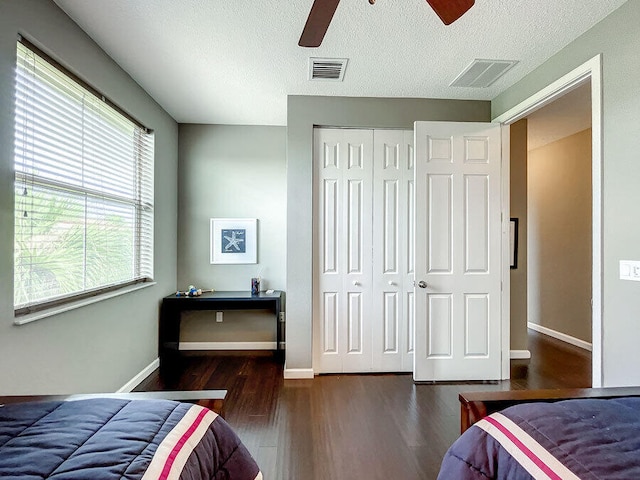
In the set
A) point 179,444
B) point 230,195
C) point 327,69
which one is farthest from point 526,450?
point 230,195

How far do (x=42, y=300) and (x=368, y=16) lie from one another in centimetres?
253

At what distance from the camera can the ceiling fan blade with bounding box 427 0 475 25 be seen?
1.38 metres

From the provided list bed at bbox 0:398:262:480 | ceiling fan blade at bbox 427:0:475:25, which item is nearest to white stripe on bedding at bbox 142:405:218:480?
bed at bbox 0:398:262:480

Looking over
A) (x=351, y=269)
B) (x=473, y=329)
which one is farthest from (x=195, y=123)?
(x=473, y=329)

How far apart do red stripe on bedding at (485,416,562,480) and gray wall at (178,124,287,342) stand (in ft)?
10.00

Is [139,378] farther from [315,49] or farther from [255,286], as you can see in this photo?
[315,49]

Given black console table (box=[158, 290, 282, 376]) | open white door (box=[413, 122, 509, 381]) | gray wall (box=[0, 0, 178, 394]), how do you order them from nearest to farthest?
gray wall (box=[0, 0, 178, 394])
open white door (box=[413, 122, 509, 381])
black console table (box=[158, 290, 282, 376])

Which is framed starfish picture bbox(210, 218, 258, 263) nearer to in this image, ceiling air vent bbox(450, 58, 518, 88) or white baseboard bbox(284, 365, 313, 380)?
white baseboard bbox(284, 365, 313, 380)

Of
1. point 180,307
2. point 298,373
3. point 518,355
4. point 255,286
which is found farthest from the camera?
point 255,286

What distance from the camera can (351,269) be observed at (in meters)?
3.22

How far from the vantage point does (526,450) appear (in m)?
0.97

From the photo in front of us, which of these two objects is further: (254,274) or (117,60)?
(254,274)

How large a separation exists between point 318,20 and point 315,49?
3.09ft

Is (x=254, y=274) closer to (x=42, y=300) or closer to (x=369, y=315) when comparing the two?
(x=369, y=315)
